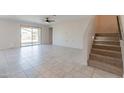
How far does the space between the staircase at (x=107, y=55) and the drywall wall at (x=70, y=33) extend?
3453 millimetres

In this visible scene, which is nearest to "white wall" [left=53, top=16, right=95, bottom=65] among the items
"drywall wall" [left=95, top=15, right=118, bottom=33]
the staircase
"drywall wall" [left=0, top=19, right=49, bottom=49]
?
"drywall wall" [left=95, top=15, right=118, bottom=33]

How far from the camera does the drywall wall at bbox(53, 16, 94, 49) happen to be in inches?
319

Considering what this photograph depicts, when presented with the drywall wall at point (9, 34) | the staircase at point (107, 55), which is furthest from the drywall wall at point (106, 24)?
the drywall wall at point (9, 34)

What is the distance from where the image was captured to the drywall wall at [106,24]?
607 centimetres

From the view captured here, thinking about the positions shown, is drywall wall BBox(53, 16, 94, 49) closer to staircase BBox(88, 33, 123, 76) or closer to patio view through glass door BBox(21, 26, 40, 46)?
patio view through glass door BBox(21, 26, 40, 46)

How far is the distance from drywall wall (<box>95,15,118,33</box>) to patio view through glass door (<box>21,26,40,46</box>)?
6.48 meters

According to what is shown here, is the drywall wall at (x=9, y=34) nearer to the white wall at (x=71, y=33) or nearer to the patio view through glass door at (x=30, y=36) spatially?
the patio view through glass door at (x=30, y=36)

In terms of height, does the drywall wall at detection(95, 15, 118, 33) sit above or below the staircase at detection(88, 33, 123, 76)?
above

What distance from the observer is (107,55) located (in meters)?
3.65

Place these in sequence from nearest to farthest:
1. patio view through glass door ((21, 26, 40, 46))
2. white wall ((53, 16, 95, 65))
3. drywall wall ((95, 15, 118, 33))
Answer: drywall wall ((95, 15, 118, 33)), white wall ((53, 16, 95, 65)), patio view through glass door ((21, 26, 40, 46))

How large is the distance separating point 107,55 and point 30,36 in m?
8.65
